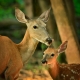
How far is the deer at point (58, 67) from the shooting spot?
3.18m

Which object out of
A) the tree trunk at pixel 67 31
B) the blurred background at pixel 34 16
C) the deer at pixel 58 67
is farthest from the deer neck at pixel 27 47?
the blurred background at pixel 34 16

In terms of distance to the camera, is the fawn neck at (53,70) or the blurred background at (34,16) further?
the blurred background at (34,16)

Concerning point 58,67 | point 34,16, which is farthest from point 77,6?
point 58,67

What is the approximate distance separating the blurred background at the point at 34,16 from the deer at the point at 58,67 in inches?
27.6

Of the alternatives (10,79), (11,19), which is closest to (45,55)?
(10,79)

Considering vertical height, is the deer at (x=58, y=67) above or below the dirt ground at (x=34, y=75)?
above

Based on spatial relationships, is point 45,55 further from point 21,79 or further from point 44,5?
point 44,5

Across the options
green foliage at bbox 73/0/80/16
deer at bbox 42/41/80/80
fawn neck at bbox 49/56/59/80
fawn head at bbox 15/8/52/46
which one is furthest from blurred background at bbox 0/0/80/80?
fawn head at bbox 15/8/52/46

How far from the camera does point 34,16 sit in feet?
15.1

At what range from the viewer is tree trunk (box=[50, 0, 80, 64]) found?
12.3 ft

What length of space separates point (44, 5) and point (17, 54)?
157cm

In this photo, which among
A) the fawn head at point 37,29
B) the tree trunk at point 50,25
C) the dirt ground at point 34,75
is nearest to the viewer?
the fawn head at point 37,29

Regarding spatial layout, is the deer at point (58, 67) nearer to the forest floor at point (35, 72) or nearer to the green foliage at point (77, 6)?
the forest floor at point (35, 72)

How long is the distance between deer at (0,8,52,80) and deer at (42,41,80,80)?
1.06 feet
